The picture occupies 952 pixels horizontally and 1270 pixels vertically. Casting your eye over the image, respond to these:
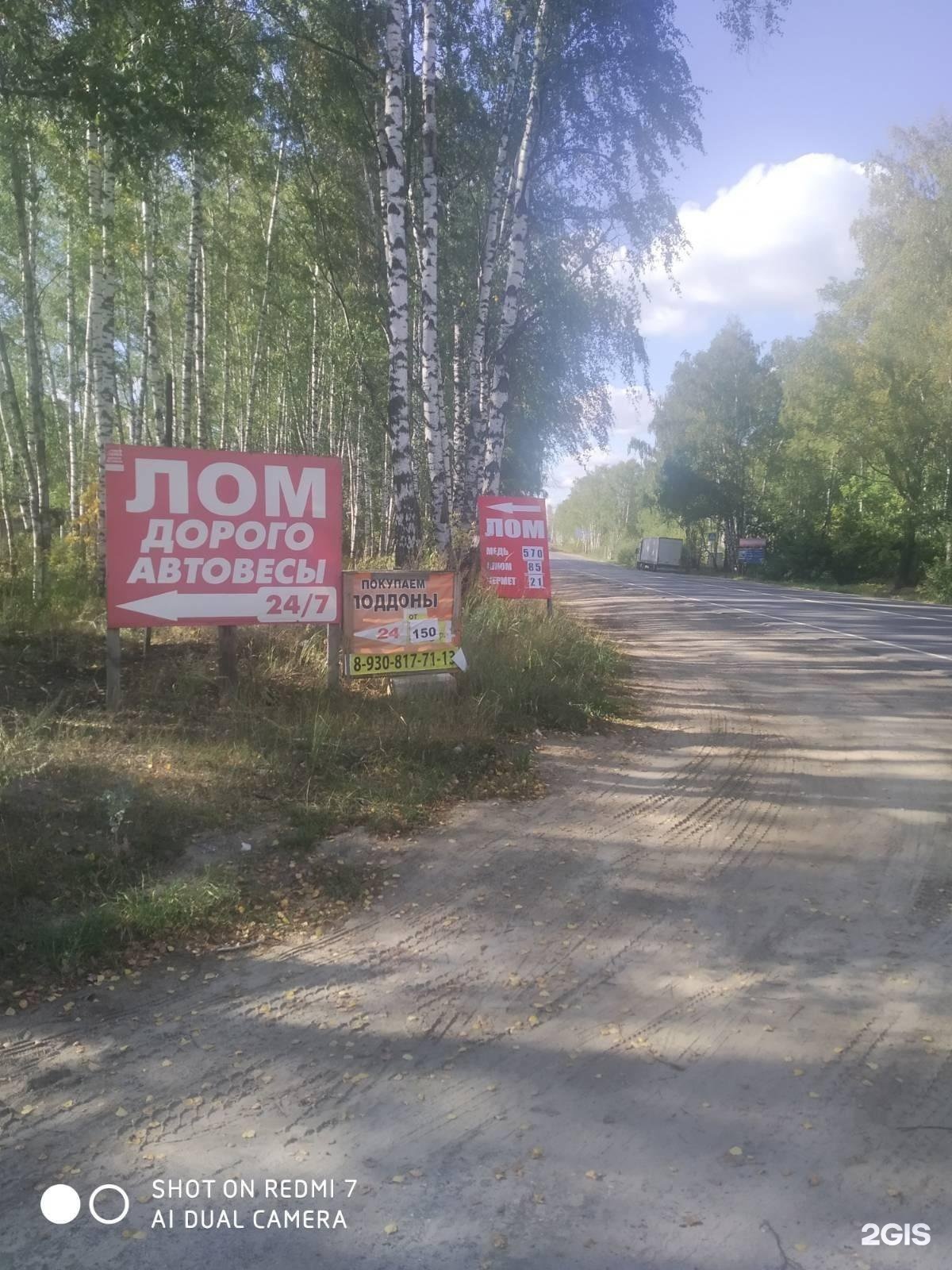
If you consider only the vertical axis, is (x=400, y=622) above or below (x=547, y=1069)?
above

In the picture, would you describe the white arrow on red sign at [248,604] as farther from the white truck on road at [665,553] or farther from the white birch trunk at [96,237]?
the white truck on road at [665,553]

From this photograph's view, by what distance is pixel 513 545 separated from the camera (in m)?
13.4

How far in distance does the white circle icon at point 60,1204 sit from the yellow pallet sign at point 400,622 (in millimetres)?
5634

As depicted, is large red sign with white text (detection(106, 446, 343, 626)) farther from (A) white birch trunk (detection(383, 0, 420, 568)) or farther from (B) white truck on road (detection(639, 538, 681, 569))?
(B) white truck on road (detection(639, 538, 681, 569))

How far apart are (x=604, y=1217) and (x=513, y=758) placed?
190 inches

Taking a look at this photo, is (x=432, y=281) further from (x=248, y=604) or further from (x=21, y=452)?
(x=21, y=452)

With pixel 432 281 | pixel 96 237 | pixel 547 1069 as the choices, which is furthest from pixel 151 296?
pixel 547 1069

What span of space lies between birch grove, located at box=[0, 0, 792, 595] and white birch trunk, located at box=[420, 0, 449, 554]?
0.05 metres

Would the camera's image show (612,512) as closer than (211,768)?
No

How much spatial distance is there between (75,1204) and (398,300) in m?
9.50

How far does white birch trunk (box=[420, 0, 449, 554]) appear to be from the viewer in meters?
11.0

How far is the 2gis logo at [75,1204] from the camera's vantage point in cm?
284

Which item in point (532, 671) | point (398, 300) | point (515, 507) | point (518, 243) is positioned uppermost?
point (518, 243)

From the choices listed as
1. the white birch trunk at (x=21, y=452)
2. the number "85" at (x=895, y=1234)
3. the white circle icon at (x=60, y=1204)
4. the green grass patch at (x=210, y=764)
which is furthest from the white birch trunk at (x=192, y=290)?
the number "85" at (x=895, y=1234)
